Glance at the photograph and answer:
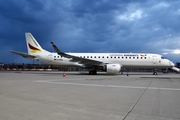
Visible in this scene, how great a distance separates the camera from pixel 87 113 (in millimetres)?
3779

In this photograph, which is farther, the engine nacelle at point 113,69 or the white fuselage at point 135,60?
the white fuselage at point 135,60

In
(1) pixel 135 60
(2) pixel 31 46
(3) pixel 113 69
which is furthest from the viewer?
(2) pixel 31 46

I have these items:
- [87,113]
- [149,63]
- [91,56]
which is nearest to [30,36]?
[91,56]

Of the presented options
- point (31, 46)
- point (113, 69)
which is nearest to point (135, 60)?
point (113, 69)

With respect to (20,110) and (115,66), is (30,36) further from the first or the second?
(20,110)

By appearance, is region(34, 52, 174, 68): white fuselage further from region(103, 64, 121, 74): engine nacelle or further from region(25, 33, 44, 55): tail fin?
region(25, 33, 44, 55): tail fin

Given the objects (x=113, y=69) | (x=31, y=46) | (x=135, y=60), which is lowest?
(x=113, y=69)

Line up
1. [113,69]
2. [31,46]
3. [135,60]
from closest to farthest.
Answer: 1. [113,69]
2. [135,60]
3. [31,46]

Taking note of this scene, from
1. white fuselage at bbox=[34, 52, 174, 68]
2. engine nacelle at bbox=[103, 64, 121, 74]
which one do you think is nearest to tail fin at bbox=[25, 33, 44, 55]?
white fuselage at bbox=[34, 52, 174, 68]

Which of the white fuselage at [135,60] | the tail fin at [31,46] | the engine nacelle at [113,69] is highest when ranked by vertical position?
the tail fin at [31,46]

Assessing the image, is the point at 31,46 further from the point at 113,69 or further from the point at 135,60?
the point at 135,60

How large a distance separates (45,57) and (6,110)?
65.0 ft

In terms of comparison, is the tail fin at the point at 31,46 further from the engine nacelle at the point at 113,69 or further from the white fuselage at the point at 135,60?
the engine nacelle at the point at 113,69

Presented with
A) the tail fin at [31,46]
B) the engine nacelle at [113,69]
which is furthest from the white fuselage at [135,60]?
the tail fin at [31,46]
